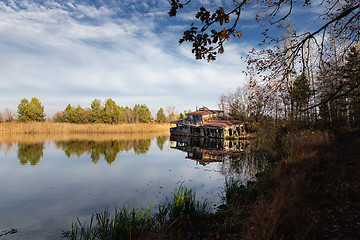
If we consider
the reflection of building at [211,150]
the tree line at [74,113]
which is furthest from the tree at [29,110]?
the reflection of building at [211,150]

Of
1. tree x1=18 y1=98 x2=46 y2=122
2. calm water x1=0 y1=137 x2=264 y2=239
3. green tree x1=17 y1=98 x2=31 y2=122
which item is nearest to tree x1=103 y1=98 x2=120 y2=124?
tree x1=18 y1=98 x2=46 y2=122

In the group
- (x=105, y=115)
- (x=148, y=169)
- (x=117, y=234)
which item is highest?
(x=105, y=115)

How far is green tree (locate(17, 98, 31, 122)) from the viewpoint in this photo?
53.8 meters

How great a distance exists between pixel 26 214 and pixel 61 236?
9.28ft

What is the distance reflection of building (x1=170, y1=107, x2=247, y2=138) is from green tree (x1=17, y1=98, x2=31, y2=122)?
42.0 metres

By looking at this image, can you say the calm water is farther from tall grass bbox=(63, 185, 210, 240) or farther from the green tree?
the green tree

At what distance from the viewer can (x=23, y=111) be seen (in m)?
54.1

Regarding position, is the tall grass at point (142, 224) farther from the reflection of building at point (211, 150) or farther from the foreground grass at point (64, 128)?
the foreground grass at point (64, 128)

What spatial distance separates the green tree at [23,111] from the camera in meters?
53.8

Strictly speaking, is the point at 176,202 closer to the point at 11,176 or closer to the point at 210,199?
the point at 210,199

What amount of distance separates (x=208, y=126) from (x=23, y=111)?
2073 inches

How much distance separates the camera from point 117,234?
4.54 m

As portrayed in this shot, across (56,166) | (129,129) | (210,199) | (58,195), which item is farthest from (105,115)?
(210,199)

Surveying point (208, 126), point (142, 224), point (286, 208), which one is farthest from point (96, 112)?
point (286, 208)
